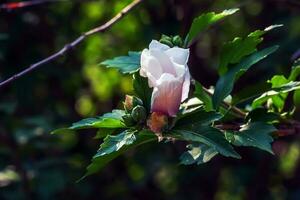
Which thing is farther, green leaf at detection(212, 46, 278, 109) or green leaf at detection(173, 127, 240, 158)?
green leaf at detection(212, 46, 278, 109)

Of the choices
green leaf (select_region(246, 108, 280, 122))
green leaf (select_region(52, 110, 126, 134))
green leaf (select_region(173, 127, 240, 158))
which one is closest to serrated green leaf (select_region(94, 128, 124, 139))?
green leaf (select_region(52, 110, 126, 134))

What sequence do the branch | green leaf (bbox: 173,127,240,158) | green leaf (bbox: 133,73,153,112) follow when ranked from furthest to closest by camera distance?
the branch → green leaf (bbox: 133,73,153,112) → green leaf (bbox: 173,127,240,158)

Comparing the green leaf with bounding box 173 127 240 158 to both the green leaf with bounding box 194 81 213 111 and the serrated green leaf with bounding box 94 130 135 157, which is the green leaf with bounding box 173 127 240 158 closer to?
the serrated green leaf with bounding box 94 130 135 157

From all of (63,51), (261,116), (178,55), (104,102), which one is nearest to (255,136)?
(261,116)

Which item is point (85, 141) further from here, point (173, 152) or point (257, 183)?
point (257, 183)

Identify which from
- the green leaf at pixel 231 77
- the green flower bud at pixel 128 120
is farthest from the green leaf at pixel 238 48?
the green flower bud at pixel 128 120

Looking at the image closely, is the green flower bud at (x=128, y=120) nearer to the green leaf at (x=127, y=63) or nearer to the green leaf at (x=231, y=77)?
the green leaf at (x=127, y=63)

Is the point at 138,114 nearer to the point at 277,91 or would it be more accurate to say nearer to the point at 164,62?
the point at 164,62
